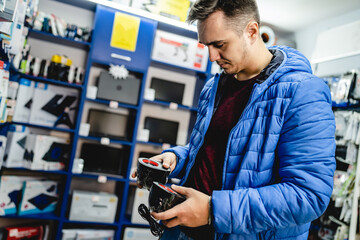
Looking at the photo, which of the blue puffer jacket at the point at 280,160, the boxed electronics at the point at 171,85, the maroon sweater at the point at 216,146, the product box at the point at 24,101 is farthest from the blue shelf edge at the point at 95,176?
the blue puffer jacket at the point at 280,160

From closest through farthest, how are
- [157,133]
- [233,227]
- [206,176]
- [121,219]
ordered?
[233,227], [206,176], [121,219], [157,133]

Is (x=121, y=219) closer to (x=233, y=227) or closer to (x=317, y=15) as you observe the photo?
(x=233, y=227)

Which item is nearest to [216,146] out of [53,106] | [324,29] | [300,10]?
[53,106]

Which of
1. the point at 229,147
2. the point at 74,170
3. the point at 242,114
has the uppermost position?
the point at 242,114

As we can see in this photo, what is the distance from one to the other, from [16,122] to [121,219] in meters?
1.75

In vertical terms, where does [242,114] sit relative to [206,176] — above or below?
above

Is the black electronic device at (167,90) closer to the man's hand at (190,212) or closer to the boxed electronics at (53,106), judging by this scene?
the boxed electronics at (53,106)

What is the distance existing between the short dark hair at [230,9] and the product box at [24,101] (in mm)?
2924

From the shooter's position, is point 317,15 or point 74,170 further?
point 317,15

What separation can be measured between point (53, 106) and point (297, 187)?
330 centimetres

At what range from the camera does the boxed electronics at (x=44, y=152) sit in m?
3.22

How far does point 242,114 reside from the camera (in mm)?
1010

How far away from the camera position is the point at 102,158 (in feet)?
11.8

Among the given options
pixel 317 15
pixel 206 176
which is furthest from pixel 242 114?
pixel 317 15
